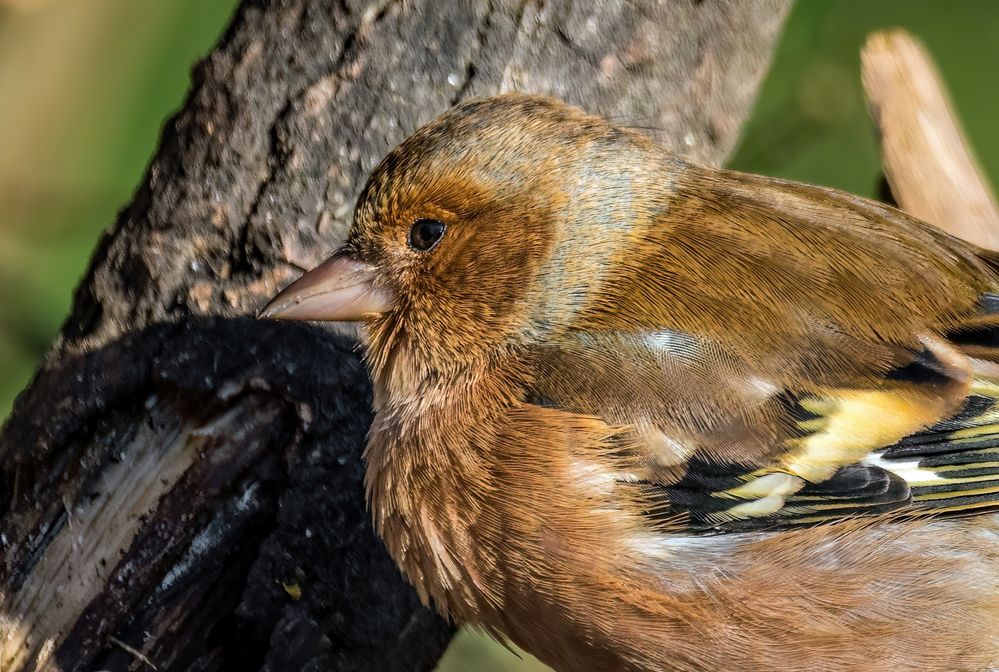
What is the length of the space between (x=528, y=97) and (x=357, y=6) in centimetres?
63

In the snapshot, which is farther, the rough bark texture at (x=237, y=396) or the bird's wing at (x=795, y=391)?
the rough bark texture at (x=237, y=396)

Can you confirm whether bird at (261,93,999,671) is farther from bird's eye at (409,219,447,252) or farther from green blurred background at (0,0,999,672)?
green blurred background at (0,0,999,672)

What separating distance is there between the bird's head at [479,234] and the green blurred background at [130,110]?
1603mm

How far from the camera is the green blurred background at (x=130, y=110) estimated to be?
4059mm

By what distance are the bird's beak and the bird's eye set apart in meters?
0.13

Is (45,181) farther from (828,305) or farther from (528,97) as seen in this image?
(828,305)

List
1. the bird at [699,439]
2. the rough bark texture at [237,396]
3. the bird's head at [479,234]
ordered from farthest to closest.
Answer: the rough bark texture at [237,396] < the bird's head at [479,234] < the bird at [699,439]

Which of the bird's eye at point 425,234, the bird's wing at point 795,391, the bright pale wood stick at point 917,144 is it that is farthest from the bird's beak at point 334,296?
the bright pale wood stick at point 917,144

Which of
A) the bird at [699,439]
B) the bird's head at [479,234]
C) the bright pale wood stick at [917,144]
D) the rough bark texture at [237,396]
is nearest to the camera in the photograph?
the bird at [699,439]

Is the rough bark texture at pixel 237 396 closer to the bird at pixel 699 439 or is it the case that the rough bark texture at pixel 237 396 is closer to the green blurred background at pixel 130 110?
the bird at pixel 699 439

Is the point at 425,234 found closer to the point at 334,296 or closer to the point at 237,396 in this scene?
the point at 334,296

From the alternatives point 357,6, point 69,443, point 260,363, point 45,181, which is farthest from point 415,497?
point 45,181

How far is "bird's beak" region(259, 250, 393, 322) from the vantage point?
2801 millimetres

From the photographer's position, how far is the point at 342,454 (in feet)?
9.94
